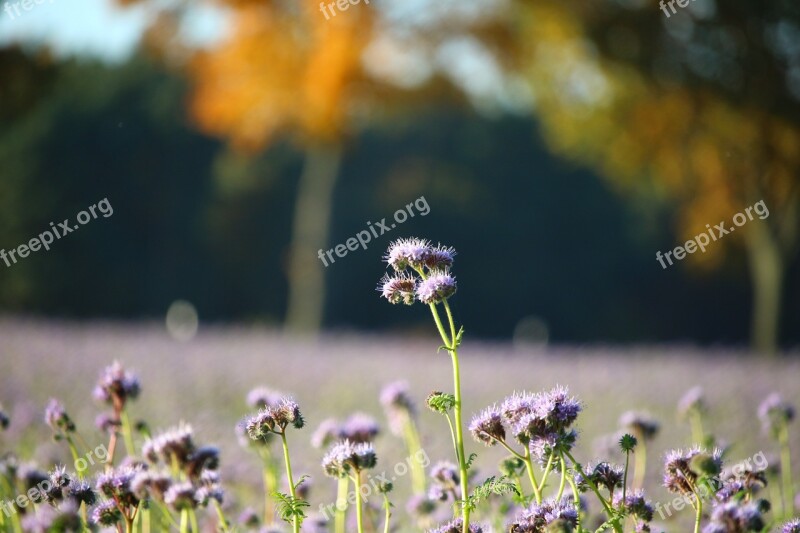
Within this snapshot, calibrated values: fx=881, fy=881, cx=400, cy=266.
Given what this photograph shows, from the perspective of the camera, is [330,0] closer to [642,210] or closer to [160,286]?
[160,286]

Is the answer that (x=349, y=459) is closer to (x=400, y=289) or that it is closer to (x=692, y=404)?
(x=400, y=289)

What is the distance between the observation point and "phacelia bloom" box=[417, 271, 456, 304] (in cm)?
226

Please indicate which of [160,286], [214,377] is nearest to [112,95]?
[160,286]

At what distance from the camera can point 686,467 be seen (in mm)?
2199

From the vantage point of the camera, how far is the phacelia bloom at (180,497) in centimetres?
230

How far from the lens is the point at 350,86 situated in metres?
14.2

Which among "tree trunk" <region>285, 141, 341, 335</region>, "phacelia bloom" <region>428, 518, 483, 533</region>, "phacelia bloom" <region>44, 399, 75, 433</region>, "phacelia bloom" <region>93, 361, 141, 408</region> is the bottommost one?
"phacelia bloom" <region>428, 518, 483, 533</region>

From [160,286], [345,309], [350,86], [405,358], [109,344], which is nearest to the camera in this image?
[109,344]

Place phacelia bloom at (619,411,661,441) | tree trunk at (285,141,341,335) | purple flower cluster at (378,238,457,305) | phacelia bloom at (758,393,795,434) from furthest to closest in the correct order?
tree trunk at (285,141,341,335) < phacelia bloom at (758,393,795,434) < phacelia bloom at (619,411,661,441) < purple flower cluster at (378,238,457,305)

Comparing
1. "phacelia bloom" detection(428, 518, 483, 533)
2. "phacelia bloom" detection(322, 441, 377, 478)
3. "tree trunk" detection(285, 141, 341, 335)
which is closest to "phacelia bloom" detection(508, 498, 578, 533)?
"phacelia bloom" detection(428, 518, 483, 533)

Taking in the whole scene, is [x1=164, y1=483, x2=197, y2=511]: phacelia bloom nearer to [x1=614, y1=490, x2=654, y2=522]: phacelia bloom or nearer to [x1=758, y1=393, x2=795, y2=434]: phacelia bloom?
[x1=614, y1=490, x2=654, y2=522]: phacelia bloom

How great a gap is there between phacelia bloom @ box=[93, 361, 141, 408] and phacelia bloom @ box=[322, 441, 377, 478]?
945mm

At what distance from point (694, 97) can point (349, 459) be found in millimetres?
12777

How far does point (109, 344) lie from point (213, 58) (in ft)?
23.5
